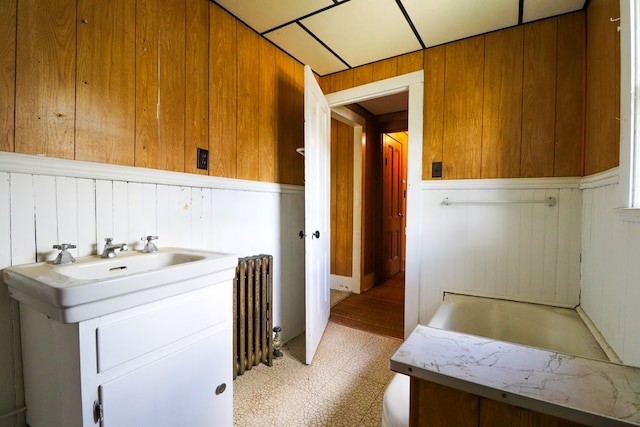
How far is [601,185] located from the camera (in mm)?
1306

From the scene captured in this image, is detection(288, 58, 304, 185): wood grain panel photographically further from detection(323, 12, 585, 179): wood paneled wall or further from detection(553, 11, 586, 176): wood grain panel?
detection(553, 11, 586, 176): wood grain panel

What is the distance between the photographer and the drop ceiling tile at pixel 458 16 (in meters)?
1.57

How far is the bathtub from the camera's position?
55.4 inches

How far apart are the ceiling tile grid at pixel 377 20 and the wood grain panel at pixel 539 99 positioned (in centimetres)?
11

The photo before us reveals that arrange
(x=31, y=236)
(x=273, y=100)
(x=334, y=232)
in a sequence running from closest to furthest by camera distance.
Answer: (x=31, y=236), (x=273, y=100), (x=334, y=232)

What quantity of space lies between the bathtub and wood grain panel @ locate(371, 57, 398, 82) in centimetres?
174

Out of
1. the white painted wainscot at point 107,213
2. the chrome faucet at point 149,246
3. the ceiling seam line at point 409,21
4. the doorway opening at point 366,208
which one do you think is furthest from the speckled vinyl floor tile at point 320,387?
the ceiling seam line at point 409,21

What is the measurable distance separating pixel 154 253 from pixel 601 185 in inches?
81.9

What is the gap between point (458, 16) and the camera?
1675 millimetres

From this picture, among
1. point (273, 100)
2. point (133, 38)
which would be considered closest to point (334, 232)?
point (273, 100)

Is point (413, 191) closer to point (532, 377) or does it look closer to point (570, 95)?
point (570, 95)

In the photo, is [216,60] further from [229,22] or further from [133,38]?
[133,38]

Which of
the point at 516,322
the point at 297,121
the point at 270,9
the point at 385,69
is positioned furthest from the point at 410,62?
the point at 516,322

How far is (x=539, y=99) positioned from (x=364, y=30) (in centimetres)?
119
